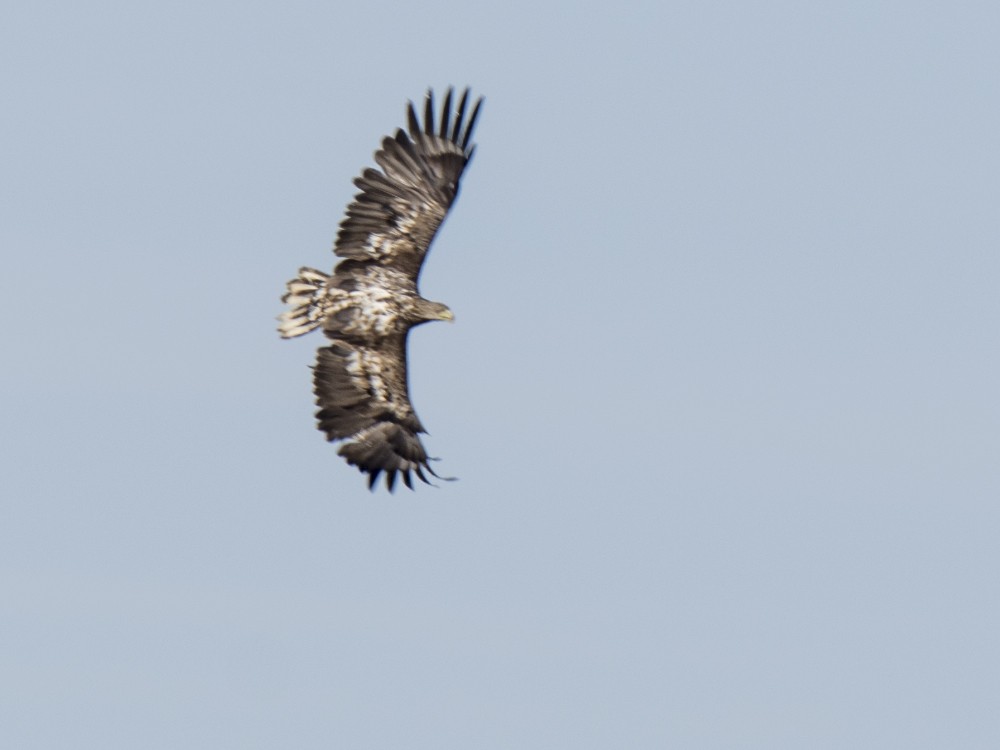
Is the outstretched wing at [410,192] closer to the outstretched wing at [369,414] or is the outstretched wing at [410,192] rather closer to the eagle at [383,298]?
the eagle at [383,298]

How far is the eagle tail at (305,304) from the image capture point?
2769cm

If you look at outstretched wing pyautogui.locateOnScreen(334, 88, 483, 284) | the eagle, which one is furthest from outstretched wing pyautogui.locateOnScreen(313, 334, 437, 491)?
outstretched wing pyautogui.locateOnScreen(334, 88, 483, 284)

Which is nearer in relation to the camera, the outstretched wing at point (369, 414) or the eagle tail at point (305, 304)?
the outstretched wing at point (369, 414)

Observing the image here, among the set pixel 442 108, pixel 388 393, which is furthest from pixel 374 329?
pixel 442 108

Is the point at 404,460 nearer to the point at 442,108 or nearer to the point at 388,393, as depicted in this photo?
the point at 388,393

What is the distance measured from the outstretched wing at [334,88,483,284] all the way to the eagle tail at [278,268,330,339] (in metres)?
0.51

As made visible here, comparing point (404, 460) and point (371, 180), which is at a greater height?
point (371, 180)

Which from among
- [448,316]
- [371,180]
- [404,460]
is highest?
[371,180]

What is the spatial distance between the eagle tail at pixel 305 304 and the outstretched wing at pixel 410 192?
1.68ft

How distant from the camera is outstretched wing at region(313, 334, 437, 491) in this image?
2727 cm

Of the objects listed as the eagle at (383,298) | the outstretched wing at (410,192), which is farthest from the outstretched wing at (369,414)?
the outstretched wing at (410,192)

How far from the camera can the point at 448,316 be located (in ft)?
90.9

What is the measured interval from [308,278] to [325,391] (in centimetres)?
164

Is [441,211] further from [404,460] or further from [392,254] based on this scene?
[404,460]
